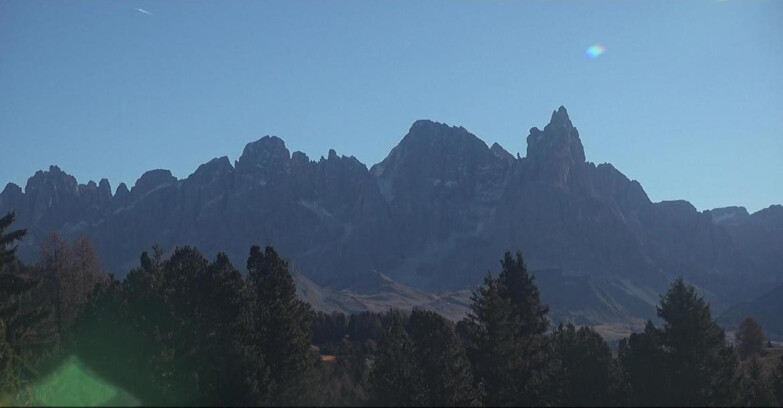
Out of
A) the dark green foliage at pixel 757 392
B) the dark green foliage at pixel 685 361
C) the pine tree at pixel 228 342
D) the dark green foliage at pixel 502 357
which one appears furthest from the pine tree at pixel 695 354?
the pine tree at pixel 228 342

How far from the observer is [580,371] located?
5012 centimetres

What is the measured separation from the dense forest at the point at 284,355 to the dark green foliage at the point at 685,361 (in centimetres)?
7

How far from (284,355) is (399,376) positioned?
618cm

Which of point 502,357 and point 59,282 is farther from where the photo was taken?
point 59,282

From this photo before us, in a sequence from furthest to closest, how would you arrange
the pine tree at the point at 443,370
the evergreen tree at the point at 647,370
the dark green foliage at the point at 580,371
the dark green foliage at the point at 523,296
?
the dark green foliage at the point at 523,296, the dark green foliage at the point at 580,371, the pine tree at the point at 443,370, the evergreen tree at the point at 647,370

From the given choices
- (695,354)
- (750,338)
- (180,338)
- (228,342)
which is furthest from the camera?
(750,338)

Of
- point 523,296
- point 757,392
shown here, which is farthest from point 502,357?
point 757,392

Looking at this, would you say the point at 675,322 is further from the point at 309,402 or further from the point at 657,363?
the point at 309,402

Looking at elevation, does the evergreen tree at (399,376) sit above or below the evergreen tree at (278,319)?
below

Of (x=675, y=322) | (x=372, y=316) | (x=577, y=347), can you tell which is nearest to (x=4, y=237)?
(x=577, y=347)

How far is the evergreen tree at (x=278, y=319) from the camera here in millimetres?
46156

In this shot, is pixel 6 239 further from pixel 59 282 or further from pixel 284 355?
pixel 59 282

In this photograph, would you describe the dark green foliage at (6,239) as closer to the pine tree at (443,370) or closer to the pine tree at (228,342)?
the pine tree at (228,342)

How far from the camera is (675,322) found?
147 ft
